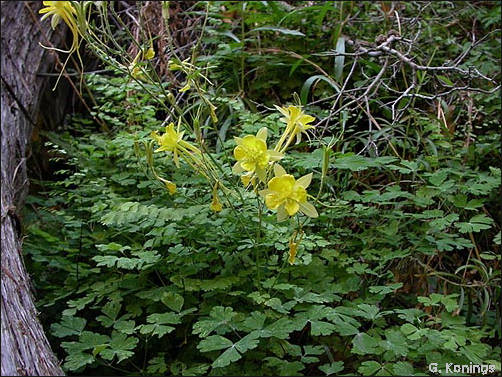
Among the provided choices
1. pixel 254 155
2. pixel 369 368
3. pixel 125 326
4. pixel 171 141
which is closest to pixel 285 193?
pixel 254 155

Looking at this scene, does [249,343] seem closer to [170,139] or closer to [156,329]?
[156,329]

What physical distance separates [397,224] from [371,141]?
1.17 ft

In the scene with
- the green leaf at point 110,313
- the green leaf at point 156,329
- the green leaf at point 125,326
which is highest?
the green leaf at point 156,329

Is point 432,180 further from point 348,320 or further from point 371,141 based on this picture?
point 348,320

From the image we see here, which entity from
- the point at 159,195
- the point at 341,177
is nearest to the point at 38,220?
the point at 159,195

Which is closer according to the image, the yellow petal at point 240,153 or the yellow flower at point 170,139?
the yellow petal at point 240,153

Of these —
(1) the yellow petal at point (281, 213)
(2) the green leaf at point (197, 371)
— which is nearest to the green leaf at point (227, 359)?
(2) the green leaf at point (197, 371)

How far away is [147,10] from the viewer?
342cm

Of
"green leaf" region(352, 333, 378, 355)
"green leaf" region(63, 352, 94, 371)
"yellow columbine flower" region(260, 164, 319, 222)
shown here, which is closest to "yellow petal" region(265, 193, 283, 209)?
"yellow columbine flower" region(260, 164, 319, 222)

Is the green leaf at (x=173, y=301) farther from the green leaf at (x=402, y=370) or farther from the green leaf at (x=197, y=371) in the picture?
the green leaf at (x=402, y=370)

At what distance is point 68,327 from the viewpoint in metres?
1.80

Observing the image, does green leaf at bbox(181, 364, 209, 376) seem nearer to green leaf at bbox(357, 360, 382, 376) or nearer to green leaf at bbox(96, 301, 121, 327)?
green leaf at bbox(96, 301, 121, 327)

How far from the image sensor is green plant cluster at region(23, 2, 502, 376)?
5.42 ft

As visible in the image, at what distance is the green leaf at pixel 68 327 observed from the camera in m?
1.76
